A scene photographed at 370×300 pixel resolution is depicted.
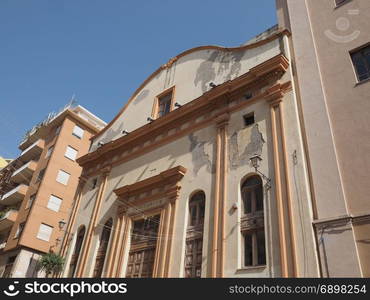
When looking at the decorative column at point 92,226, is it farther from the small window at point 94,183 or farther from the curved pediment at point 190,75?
the curved pediment at point 190,75

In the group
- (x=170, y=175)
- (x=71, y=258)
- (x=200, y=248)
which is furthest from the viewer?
(x=71, y=258)

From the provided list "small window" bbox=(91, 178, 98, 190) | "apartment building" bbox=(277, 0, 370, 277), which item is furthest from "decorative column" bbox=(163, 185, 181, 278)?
"small window" bbox=(91, 178, 98, 190)

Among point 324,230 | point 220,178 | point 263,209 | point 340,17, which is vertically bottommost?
point 324,230

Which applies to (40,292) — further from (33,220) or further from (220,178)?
(33,220)

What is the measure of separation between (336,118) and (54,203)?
24.1m

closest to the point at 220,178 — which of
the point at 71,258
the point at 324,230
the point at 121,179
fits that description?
the point at 324,230

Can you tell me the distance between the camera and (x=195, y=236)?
44.1ft

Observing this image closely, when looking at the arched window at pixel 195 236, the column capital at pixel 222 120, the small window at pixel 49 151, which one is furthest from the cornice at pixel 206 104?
the small window at pixel 49 151

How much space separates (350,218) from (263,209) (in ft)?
9.58

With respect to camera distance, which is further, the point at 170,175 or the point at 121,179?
the point at 121,179

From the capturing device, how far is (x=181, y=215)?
14453 mm

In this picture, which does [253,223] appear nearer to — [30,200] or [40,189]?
[40,189]

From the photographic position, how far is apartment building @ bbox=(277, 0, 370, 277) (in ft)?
31.7

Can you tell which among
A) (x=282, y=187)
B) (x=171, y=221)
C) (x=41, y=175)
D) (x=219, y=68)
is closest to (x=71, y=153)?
(x=41, y=175)
